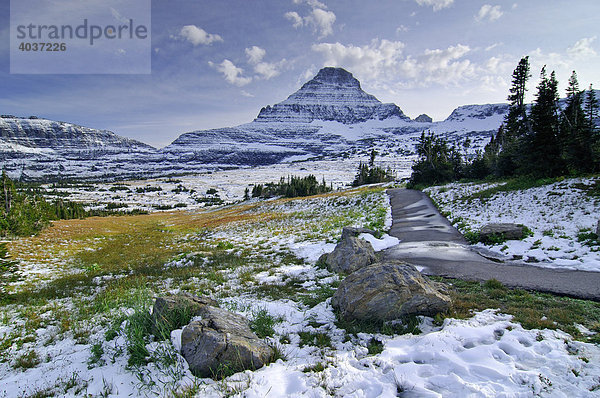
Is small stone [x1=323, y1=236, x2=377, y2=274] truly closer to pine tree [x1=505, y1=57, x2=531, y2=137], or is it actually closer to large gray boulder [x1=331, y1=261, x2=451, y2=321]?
large gray boulder [x1=331, y1=261, x2=451, y2=321]

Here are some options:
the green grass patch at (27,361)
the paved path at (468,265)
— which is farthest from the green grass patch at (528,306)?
the green grass patch at (27,361)

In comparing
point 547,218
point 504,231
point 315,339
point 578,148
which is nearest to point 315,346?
point 315,339

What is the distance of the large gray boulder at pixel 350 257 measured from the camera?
10.4 m

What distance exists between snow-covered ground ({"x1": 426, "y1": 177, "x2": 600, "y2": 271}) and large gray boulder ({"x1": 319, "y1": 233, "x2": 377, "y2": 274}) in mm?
6293

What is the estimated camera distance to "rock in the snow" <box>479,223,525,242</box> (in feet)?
42.0

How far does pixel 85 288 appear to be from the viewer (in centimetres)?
1114

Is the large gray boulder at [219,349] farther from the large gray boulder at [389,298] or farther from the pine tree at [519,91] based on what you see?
the pine tree at [519,91]

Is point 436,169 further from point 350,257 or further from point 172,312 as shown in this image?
point 172,312

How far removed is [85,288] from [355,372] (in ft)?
40.3

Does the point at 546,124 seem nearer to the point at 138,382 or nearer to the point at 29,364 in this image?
the point at 138,382

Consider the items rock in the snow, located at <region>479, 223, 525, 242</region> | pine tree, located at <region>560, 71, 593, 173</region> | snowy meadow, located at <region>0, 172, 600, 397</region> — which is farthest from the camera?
pine tree, located at <region>560, 71, 593, 173</region>

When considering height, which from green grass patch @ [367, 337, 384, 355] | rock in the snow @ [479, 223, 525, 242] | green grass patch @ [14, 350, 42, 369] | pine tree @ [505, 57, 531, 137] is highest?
pine tree @ [505, 57, 531, 137]

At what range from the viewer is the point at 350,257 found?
10.7m

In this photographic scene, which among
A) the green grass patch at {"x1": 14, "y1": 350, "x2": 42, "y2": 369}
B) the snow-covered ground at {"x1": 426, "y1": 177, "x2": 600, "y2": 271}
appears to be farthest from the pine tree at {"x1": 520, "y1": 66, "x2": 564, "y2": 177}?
the green grass patch at {"x1": 14, "y1": 350, "x2": 42, "y2": 369}
